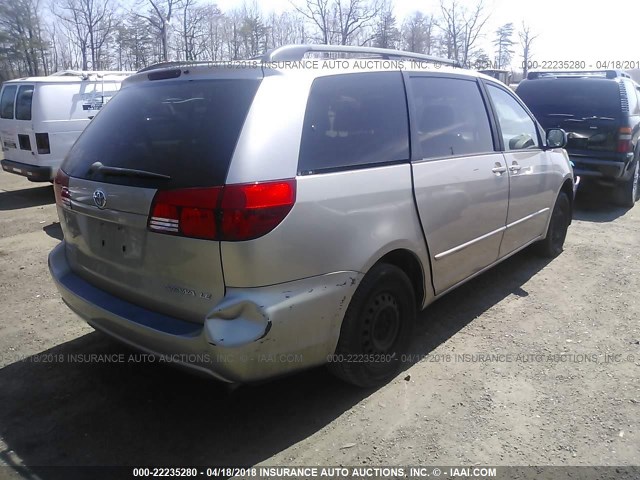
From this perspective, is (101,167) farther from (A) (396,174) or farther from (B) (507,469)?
(B) (507,469)

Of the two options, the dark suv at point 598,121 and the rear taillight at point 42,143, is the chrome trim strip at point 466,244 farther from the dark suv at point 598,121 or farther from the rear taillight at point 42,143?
the rear taillight at point 42,143

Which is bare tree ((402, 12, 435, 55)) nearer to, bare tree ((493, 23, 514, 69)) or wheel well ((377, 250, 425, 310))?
bare tree ((493, 23, 514, 69))

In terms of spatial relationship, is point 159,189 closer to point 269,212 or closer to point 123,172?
point 123,172

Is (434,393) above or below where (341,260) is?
below

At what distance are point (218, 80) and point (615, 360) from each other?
122 inches

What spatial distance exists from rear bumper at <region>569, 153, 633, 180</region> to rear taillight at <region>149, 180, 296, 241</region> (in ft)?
21.8

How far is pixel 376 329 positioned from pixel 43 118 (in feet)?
24.9

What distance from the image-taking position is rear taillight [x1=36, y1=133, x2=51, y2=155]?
820cm

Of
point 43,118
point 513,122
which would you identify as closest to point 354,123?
point 513,122

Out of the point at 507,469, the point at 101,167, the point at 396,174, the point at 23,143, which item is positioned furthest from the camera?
the point at 23,143

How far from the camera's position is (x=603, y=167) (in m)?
7.35

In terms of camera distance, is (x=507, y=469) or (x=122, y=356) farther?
(x=122, y=356)

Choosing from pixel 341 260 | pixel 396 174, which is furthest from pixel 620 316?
pixel 341 260

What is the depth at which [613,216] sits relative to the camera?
7430 millimetres
